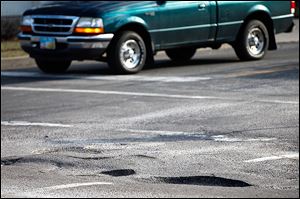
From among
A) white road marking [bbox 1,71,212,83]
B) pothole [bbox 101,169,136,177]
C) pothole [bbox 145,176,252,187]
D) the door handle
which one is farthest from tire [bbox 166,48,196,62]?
pothole [bbox 145,176,252,187]

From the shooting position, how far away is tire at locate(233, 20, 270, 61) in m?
18.2

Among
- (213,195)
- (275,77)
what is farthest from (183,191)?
(275,77)

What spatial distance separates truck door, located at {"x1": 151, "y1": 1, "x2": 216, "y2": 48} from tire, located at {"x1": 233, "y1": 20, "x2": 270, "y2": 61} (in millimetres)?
723

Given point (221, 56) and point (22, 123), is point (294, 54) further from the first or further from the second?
point (22, 123)

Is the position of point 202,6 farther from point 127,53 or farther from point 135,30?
point 127,53

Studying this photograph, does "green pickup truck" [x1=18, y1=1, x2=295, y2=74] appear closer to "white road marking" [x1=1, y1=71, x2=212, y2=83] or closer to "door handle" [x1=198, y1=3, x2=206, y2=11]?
"door handle" [x1=198, y1=3, x2=206, y2=11]

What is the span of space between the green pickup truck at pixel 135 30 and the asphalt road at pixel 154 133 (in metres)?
0.45

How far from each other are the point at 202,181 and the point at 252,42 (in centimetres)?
1067

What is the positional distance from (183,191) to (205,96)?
5973 mm

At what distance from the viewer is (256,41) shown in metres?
18.4

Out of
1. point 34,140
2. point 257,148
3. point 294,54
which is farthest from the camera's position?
point 294,54

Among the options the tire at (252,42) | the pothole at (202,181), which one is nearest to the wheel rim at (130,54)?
the tire at (252,42)

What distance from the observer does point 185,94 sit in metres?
13.7

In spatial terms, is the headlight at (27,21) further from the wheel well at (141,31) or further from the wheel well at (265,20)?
the wheel well at (265,20)
